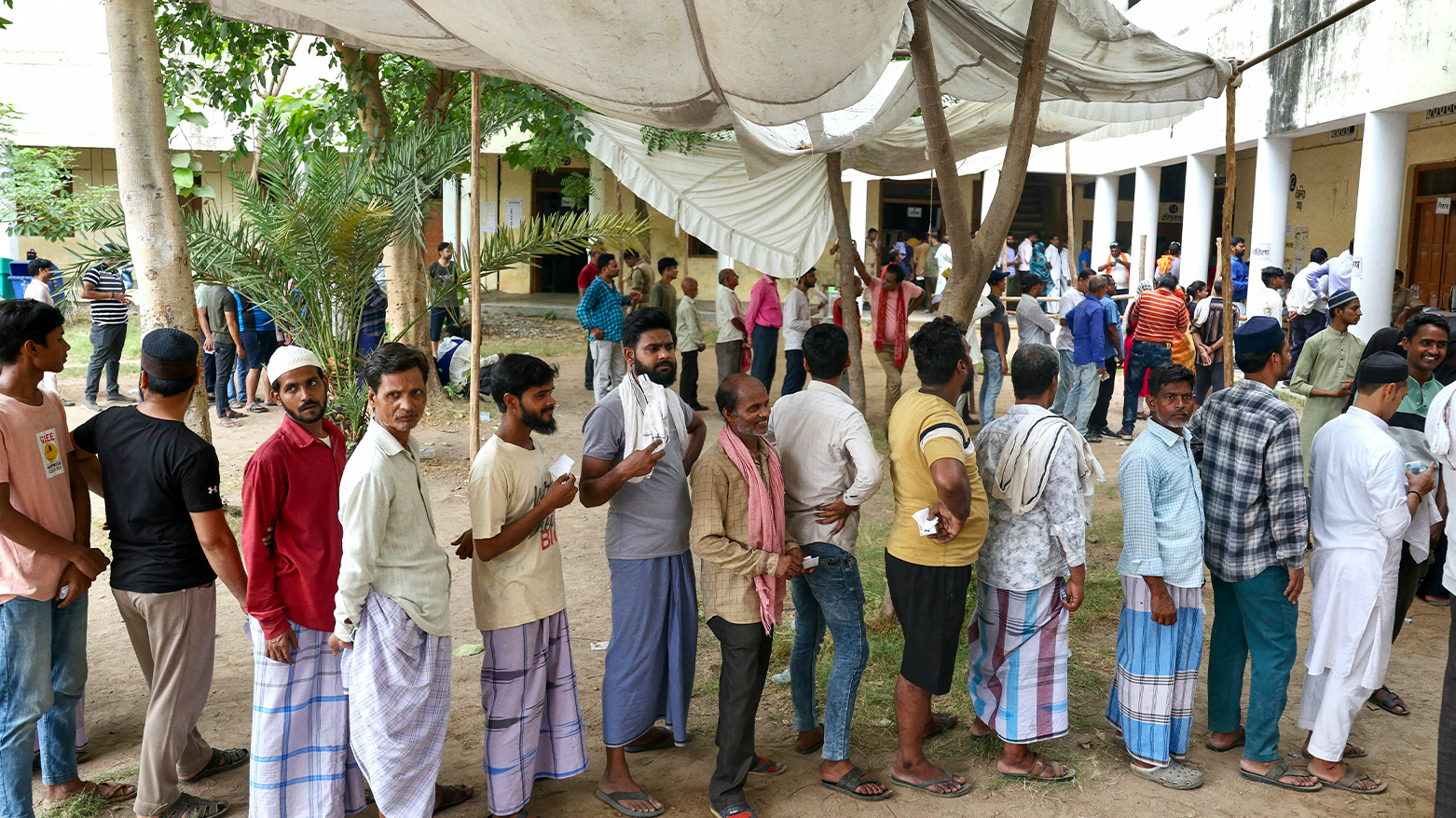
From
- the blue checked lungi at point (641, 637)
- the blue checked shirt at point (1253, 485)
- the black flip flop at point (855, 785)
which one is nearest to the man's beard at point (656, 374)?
the blue checked lungi at point (641, 637)

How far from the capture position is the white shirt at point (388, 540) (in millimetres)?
2898

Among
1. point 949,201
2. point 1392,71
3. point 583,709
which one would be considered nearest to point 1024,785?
point 583,709

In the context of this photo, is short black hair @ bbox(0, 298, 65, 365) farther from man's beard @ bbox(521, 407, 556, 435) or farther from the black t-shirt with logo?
A: man's beard @ bbox(521, 407, 556, 435)

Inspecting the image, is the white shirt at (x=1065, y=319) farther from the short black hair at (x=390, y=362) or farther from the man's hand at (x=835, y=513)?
the short black hair at (x=390, y=362)

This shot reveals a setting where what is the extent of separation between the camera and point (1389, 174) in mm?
10617

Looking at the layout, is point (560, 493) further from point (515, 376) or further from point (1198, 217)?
point (1198, 217)

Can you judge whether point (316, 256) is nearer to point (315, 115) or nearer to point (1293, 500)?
point (315, 115)

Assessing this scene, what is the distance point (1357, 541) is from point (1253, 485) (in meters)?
0.40

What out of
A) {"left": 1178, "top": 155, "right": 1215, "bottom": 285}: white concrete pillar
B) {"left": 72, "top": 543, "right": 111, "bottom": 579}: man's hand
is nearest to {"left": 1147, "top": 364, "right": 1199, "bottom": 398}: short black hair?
{"left": 72, "top": 543, "right": 111, "bottom": 579}: man's hand

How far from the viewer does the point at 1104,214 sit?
Answer: 21500mm

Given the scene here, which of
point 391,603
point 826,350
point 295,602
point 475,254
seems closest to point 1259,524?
point 826,350

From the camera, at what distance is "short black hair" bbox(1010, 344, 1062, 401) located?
3.56 metres

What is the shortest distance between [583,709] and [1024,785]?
5.85 ft

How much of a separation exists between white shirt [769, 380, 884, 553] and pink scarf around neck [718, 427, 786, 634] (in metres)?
0.15
